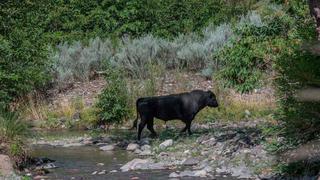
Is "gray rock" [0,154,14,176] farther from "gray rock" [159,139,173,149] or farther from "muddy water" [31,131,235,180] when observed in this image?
"gray rock" [159,139,173,149]

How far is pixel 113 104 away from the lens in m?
19.3

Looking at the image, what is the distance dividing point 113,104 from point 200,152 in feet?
19.9

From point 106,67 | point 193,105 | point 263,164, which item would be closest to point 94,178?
point 263,164

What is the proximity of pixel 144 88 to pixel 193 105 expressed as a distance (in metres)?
3.75

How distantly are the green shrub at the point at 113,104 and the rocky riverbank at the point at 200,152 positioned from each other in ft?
6.56

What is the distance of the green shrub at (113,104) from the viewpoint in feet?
63.0

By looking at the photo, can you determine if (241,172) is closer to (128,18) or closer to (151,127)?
(151,127)

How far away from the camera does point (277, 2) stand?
13.0 metres

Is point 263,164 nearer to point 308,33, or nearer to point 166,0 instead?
point 308,33

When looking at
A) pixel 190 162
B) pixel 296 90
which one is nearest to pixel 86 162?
pixel 190 162

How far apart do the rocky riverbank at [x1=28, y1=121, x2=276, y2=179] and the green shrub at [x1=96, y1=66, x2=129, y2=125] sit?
2.00 metres

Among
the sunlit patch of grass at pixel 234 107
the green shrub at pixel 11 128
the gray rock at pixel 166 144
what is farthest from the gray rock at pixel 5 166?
the sunlit patch of grass at pixel 234 107

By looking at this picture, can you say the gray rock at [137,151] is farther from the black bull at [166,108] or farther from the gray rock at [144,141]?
the black bull at [166,108]

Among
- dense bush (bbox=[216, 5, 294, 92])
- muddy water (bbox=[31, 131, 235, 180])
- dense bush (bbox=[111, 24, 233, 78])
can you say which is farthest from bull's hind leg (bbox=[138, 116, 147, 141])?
dense bush (bbox=[111, 24, 233, 78])
